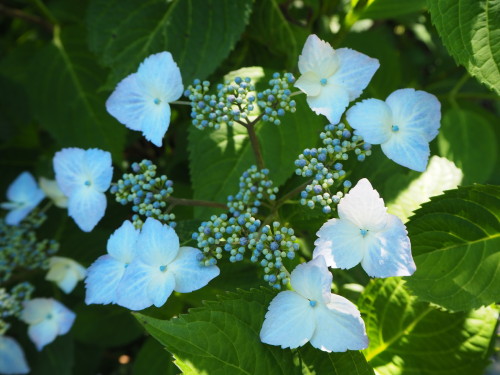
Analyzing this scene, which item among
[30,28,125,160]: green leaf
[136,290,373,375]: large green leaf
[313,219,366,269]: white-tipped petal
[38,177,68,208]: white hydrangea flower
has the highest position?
[313,219,366,269]: white-tipped petal

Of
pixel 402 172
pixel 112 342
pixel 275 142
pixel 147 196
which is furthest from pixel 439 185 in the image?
pixel 112 342

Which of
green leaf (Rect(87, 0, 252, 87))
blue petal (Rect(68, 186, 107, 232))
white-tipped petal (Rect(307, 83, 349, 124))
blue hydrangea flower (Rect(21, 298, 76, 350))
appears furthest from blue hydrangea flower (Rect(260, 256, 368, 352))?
blue hydrangea flower (Rect(21, 298, 76, 350))

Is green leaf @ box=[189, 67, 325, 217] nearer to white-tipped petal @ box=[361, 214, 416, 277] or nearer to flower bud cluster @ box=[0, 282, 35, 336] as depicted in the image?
white-tipped petal @ box=[361, 214, 416, 277]

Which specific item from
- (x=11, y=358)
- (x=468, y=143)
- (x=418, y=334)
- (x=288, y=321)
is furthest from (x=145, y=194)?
(x=468, y=143)

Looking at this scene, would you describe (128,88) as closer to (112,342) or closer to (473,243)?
(473,243)

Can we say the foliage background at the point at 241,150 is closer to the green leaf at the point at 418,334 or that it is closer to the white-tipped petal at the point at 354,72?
the green leaf at the point at 418,334

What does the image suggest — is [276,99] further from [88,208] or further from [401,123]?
[88,208]
